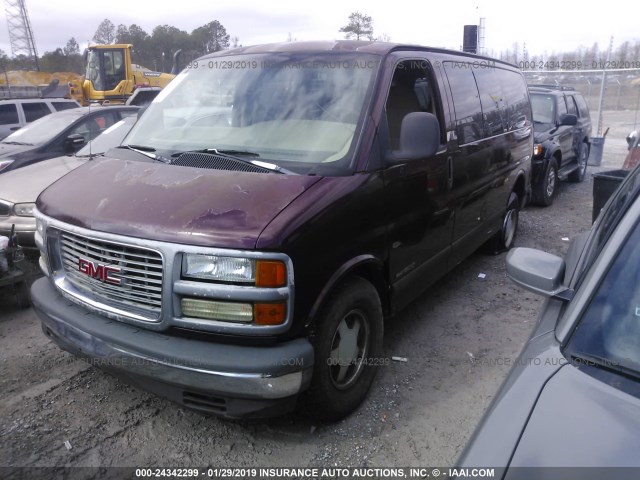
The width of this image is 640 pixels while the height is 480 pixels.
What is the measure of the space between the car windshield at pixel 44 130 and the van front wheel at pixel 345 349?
279 inches

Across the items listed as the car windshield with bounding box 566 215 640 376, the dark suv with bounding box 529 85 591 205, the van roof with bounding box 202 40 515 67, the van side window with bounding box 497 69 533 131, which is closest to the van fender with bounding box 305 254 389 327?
the car windshield with bounding box 566 215 640 376

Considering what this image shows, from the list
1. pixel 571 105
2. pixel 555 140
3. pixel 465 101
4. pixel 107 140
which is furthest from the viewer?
pixel 571 105

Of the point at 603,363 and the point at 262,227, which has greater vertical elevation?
the point at 262,227

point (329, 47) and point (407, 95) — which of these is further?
point (407, 95)

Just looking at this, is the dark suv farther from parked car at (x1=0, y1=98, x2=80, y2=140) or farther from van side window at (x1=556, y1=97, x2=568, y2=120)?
parked car at (x1=0, y1=98, x2=80, y2=140)

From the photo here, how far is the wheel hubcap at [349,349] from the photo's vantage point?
300 cm

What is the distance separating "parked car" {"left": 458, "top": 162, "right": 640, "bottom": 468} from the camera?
140 centimetres

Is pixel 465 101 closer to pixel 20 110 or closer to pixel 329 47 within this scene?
pixel 329 47

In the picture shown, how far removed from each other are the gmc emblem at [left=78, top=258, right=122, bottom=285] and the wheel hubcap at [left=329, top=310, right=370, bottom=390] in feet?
4.04

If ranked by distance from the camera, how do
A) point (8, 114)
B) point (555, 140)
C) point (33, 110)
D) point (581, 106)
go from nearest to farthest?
point (555, 140), point (581, 106), point (8, 114), point (33, 110)

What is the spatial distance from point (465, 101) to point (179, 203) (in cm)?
289

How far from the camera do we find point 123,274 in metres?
2.67

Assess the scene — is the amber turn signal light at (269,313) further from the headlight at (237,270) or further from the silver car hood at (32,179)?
the silver car hood at (32,179)

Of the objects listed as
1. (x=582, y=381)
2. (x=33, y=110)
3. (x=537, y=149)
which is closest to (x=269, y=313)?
(x=582, y=381)
